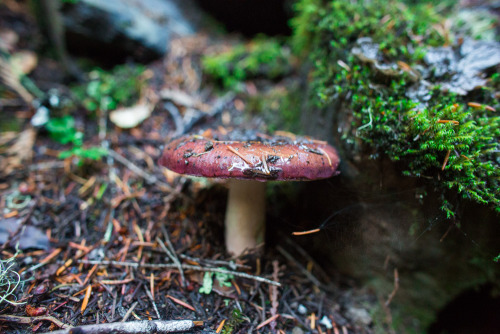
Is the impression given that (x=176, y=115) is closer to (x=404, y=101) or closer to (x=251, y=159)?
(x=251, y=159)

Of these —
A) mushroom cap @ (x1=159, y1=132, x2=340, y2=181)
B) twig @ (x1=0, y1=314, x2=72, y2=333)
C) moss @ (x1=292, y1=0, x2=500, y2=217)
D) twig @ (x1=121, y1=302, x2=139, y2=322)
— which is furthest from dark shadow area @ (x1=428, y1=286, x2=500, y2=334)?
twig @ (x1=0, y1=314, x2=72, y2=333)

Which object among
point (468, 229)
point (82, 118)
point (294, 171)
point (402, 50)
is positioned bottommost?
point (468, 229)

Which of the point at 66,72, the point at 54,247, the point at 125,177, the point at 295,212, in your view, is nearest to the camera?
the point at 54,247

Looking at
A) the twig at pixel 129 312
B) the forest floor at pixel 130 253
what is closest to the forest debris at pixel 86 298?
the forest floor at pixel 130 253

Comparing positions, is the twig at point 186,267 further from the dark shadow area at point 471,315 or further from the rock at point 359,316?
the dark shadow area at point 471,315

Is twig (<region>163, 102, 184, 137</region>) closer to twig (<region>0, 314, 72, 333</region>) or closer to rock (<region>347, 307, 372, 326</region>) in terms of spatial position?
twig (<region>0, 314, 72, 333</region>)

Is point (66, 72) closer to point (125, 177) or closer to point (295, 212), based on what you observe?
point (125, 177)

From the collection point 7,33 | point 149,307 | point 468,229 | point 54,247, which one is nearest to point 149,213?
point 54,247
